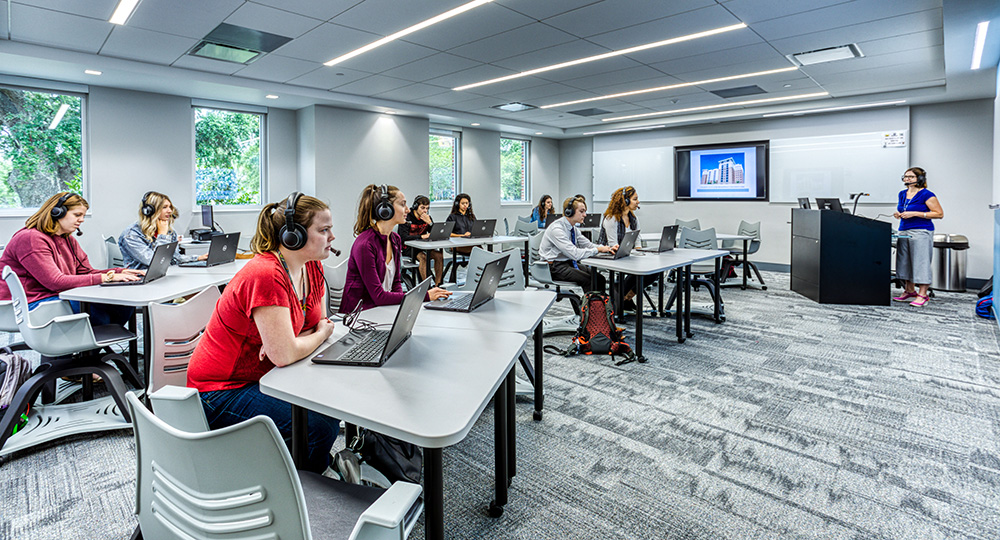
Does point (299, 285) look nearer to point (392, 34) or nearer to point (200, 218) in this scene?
point (392, 34)

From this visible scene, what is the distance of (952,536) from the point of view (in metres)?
1.94

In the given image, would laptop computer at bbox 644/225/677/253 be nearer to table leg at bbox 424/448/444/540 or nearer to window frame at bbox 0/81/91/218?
table leg at bbox 424/448/444/540

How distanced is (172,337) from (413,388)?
1.22m

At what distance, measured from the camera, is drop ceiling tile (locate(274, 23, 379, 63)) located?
4.72 metres

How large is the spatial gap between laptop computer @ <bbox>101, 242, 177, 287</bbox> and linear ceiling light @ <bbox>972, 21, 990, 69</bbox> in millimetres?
6084

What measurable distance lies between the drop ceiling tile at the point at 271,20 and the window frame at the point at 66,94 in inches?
139

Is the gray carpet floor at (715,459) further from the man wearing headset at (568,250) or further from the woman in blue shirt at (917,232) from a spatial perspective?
the woman in blue shirt at (917,232)

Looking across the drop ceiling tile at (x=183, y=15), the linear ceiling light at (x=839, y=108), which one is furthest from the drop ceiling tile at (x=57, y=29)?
the linear ceiling light at (x=839, y=108)

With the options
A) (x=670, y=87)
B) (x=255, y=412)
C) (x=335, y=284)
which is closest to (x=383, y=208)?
(x=335, y=284)

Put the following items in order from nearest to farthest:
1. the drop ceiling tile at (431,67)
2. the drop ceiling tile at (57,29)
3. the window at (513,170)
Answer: the drop ceiling tile at (57,29), the drop ceiling tile at (431,67), the window at (513,170)

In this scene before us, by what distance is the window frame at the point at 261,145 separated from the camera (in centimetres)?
757

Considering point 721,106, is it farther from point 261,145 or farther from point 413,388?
point 413,388

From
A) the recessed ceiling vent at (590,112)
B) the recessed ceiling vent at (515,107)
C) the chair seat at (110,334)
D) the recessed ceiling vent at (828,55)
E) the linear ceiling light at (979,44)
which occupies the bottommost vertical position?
the chair seat at (110,334)

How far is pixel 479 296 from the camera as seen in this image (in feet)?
8.61
